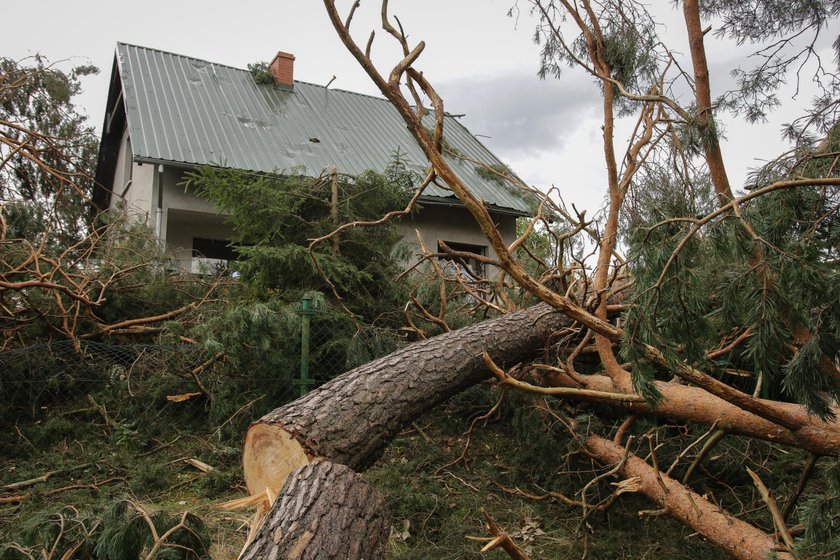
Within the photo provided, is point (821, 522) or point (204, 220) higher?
point (204, 220)

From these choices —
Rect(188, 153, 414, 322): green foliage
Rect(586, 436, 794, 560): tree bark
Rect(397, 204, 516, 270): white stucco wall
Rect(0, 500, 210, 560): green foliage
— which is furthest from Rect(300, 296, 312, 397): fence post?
Rect(397, 204, 516, 270): white stucco wall

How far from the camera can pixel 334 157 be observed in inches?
474

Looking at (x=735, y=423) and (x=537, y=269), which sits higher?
(x=537, y=269)

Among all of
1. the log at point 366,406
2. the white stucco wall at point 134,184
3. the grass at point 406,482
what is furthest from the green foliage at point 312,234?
the white stucco wall at point 134,184

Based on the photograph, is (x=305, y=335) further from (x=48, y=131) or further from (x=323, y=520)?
(x=48, y=131)

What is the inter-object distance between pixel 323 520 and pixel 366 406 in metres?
0.87

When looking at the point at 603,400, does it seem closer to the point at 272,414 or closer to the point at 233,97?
the point at 272,414

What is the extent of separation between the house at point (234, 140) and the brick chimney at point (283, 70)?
0.02 meters

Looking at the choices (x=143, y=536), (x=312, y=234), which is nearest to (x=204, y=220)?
(x=312, y=234)

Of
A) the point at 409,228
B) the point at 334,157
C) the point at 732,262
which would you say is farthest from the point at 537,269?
the point at 334,157

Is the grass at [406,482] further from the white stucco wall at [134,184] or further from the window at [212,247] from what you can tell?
the window at [212,247]

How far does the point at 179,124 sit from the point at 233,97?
235 centimetres

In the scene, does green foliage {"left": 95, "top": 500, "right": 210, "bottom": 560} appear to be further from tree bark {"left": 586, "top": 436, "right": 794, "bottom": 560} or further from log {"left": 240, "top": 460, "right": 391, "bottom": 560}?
tree bark {"left": 586, "top": 436, "right": 794, "bottom": 560}

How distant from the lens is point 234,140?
11.5 meters
